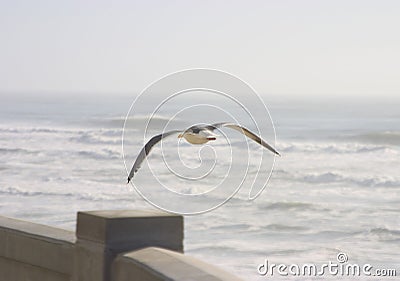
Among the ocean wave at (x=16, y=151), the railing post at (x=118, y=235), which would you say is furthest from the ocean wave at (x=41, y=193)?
the railing post at (x=118, y=235)

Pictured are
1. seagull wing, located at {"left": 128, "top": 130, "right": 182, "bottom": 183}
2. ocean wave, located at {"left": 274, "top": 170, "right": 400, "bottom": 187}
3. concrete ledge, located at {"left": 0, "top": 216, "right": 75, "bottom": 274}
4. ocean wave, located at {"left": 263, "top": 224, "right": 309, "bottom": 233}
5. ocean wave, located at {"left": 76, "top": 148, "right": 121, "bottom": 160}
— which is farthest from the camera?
ocean wave, located at {"left": 76, "top": 148, "right": 121, "bottom": 160}

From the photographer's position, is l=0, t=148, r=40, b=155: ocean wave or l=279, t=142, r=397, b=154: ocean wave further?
l=0, t=148, r=40, b=155: ocean wave

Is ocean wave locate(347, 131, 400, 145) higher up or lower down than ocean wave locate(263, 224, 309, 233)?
higher up

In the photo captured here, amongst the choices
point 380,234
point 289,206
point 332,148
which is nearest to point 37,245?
point 380,234

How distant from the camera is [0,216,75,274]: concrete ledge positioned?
13.9ft

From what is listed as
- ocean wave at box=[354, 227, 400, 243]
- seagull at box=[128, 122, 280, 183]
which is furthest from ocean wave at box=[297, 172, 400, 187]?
seagull at box=[128, 122, 280, 183]

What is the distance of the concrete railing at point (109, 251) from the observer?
350cm

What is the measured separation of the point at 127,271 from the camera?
148 inches

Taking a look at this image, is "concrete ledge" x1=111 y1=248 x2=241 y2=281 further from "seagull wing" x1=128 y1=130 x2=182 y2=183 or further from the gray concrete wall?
"seagull wing" x1=128 y1=130 x2=182 y2=183

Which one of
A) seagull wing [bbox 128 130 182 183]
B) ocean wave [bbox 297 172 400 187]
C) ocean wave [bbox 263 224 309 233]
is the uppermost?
ocean wave [bbox 297 172 400 187]

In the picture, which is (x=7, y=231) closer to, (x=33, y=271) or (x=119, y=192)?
(x=33, y=271)

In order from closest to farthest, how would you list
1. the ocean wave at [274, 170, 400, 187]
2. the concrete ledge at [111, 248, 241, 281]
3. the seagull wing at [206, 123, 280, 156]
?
the concrete ledge at [111, 248, 241, 281]
the seagull wing at [206, 123, 280, 156]
the ocean wave at [274, 170, 400, 187]

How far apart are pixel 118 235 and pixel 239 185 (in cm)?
75

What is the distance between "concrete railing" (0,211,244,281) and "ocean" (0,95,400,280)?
0.82 ft
